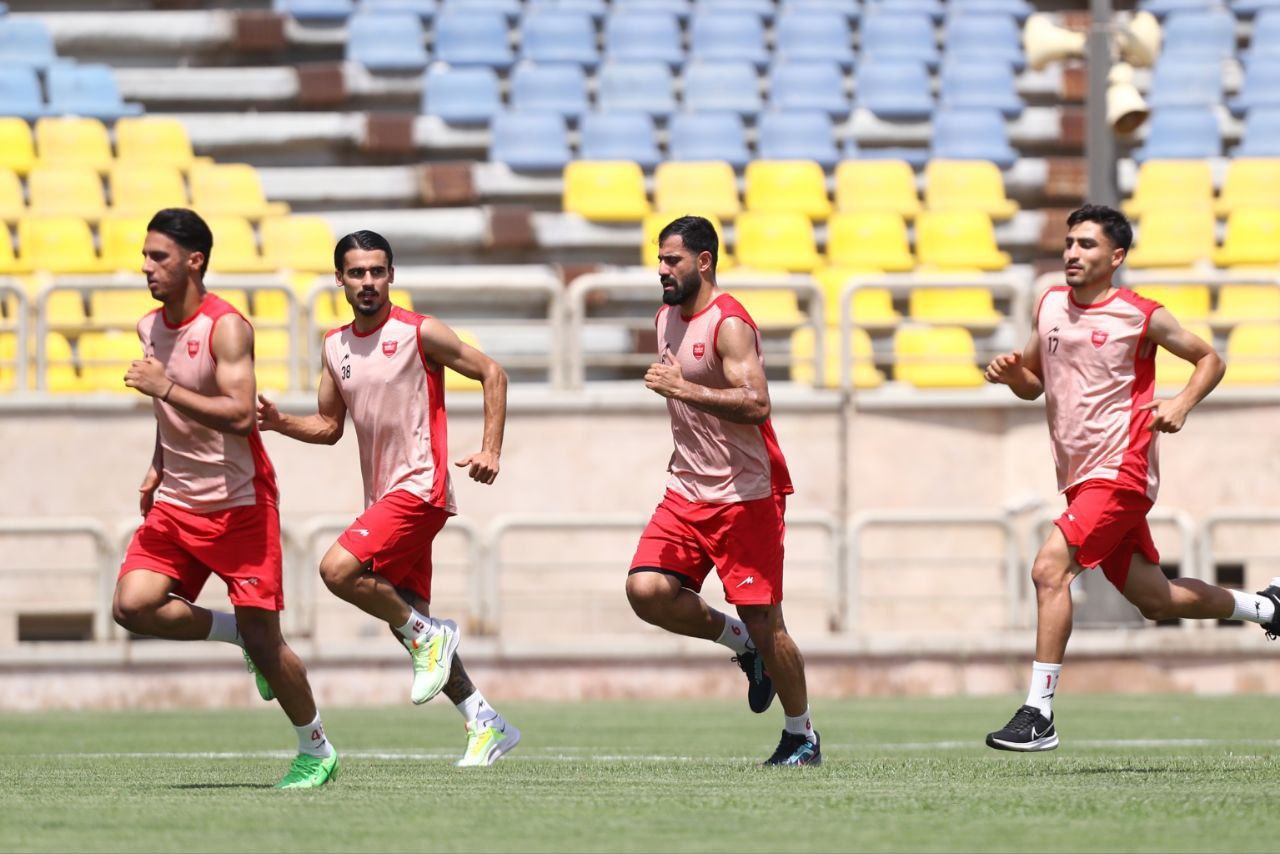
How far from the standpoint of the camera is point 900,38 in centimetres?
2252

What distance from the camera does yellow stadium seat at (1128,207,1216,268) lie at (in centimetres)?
1928

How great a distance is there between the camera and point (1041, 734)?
803 cm

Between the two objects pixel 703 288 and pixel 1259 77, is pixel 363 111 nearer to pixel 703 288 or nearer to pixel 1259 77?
pixel 1259 77

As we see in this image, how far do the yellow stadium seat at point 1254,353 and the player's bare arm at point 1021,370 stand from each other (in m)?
8.28

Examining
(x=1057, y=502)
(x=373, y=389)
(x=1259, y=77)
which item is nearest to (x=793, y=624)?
(x=1057, y=502)

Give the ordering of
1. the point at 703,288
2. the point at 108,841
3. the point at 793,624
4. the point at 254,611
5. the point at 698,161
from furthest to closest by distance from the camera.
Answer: the point at 698,161
the point at 793,624
the point at 703,288
the point at 254,611
the point at 108,841

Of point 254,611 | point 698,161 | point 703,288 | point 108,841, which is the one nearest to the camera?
point 108,841

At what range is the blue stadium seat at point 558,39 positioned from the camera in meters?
22.2

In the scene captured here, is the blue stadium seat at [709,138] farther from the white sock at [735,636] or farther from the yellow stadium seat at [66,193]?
the white sock at [735,636]

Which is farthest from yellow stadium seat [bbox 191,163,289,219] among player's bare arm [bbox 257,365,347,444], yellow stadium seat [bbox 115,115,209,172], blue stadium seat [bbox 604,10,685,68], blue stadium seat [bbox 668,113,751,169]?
player's bare arm [bbox 257,365,347,444]

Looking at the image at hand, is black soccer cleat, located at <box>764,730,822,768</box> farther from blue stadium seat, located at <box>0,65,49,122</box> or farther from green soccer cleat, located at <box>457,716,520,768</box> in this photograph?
blue stadium seat, located at <box>0,65,49,122</box>

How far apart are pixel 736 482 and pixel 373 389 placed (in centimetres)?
146

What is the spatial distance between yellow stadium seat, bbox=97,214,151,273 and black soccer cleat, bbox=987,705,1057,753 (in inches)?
473

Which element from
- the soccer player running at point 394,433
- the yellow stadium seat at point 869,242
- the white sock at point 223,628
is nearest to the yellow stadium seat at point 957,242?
the yellow stadium seat at point 869,242
